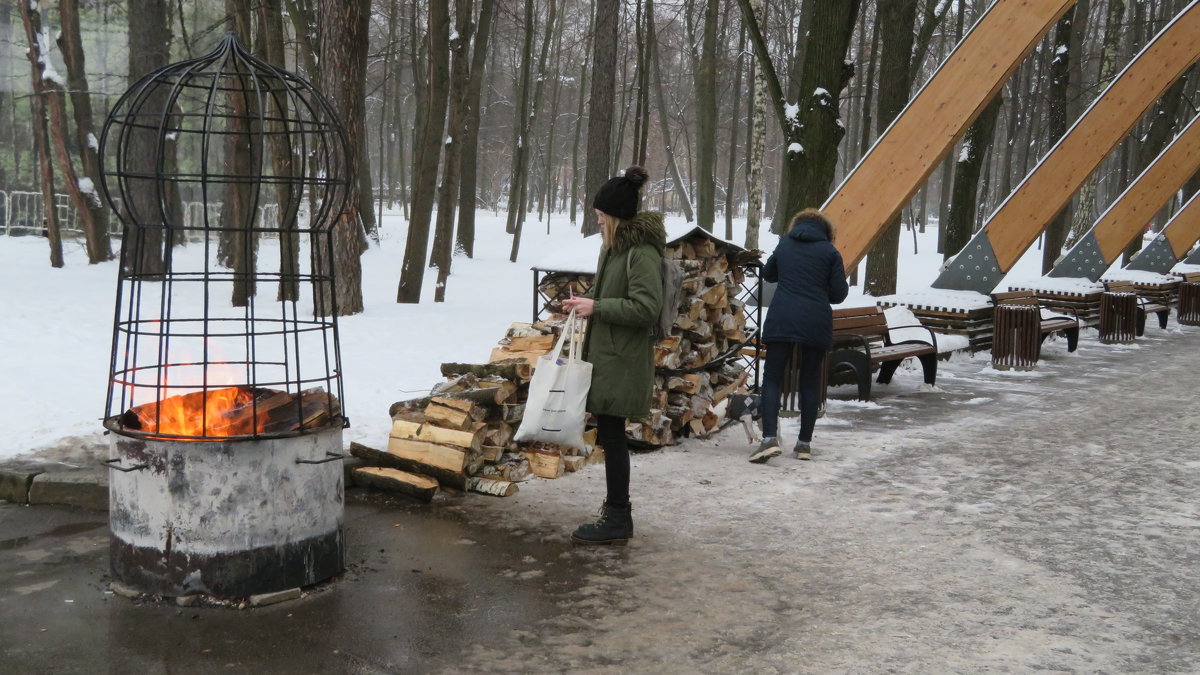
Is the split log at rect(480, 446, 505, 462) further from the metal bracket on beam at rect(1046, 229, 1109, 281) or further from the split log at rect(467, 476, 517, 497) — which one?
the metal bracket on beam at rect(1046, 229, 1109, 281)

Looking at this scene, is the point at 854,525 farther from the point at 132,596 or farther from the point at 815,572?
the point at 132,596

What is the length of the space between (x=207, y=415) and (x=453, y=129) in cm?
1107

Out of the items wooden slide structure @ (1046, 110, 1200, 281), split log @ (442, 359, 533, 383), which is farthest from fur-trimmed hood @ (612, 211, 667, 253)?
wooden slide structure @ (1046, 110, 1200, 281)

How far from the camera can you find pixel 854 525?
5.93 metres

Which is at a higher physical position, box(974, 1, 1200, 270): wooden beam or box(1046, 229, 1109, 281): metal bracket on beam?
box(974, 1, 1200, 270): wooden beam

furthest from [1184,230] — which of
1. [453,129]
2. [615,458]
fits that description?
[615,458]

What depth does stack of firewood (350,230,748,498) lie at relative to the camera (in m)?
6.40

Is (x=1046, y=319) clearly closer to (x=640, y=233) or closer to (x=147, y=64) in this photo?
(x=640, y=233)

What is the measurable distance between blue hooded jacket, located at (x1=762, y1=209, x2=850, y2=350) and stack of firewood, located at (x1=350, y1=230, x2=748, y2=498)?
2.17 ft

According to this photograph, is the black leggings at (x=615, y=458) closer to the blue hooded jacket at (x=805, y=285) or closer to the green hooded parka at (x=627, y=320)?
the green hooded parka at (x=627, y=320)

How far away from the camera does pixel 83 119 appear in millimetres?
18312

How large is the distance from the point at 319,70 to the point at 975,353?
27.7ft

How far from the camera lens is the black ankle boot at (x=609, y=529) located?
215 inches

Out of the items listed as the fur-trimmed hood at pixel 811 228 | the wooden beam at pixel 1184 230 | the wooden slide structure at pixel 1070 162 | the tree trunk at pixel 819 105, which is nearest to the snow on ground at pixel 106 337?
the fur-trimmed hood at pixel 811 228
